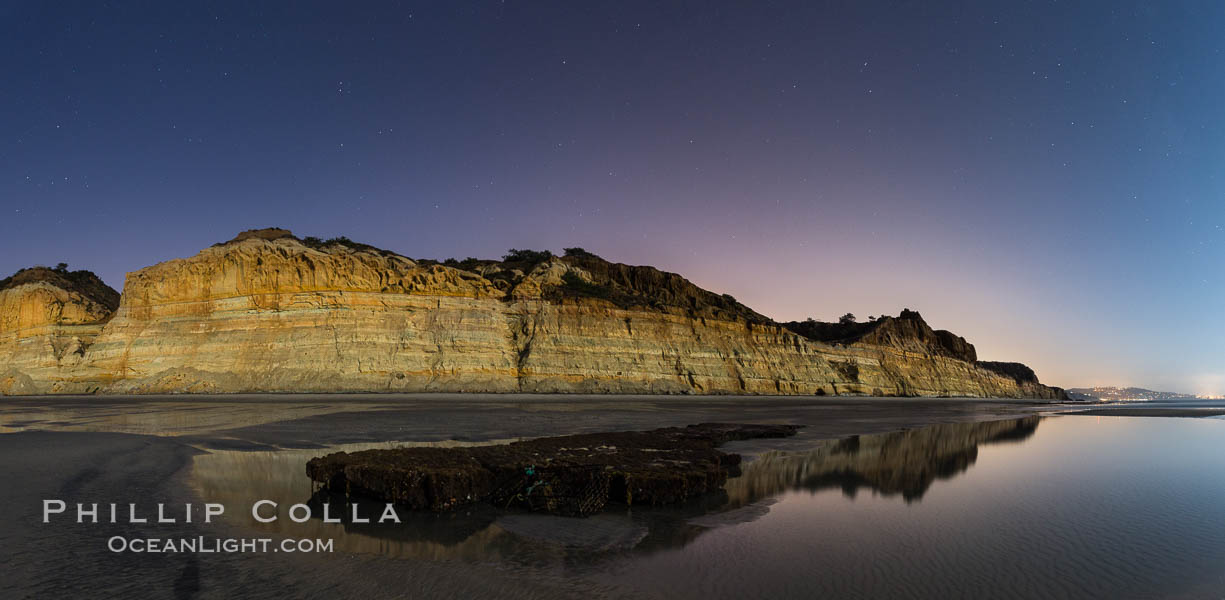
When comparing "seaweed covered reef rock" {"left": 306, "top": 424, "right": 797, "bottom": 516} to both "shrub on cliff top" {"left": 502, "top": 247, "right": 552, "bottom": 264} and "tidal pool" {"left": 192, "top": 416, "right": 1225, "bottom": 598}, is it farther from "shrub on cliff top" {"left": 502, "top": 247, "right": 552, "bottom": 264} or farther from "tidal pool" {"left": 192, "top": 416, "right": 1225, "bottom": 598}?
"shrub on cliff top" {"left": 502, "top": 247, "right": 552, "bottom": 264}

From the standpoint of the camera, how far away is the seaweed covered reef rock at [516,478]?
635cm

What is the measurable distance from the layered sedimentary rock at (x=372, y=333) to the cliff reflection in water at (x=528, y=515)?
26.3m

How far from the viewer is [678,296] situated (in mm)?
53281

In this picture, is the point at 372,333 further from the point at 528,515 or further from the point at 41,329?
the point at 528,515

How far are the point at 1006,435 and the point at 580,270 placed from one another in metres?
36.5

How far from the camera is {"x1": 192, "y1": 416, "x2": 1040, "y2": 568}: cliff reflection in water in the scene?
15.9ft

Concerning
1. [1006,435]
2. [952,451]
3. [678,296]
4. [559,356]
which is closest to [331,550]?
[952,451]

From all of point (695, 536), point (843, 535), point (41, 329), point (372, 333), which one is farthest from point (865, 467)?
point (41, 329)

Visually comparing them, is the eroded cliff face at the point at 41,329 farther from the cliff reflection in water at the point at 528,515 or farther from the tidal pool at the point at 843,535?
the tidal pool at the point at 843,535

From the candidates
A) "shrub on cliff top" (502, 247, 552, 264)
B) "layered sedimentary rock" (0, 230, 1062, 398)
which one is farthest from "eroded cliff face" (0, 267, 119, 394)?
"shrub on cliff top" (502, 247, 552, 264)

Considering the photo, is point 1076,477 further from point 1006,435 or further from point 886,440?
point 1006,435

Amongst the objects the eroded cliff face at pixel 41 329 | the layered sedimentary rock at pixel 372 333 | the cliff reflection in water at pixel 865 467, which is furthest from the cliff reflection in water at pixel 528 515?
the eroded cliff face at pixel 41 329

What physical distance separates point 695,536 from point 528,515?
1974 mm

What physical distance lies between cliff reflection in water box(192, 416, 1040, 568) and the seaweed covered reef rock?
0.80 ft
